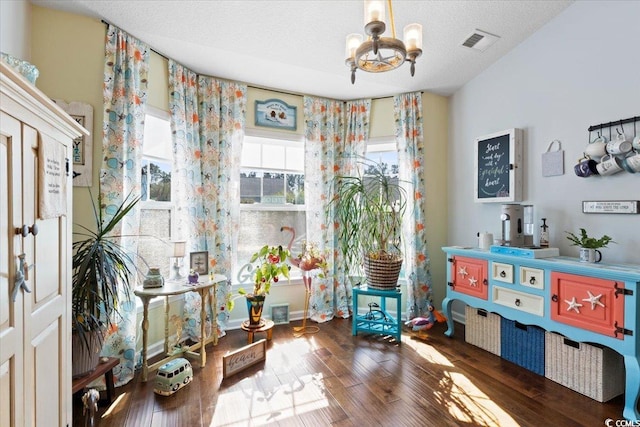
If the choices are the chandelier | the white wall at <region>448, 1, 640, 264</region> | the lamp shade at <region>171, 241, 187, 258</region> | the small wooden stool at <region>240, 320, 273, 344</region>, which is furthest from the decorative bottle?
the lamp shade at <region>171, 241, 187, 258</region>

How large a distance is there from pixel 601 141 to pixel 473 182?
1193mm

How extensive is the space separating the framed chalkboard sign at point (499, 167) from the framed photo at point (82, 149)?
343cm

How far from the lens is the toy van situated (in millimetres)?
2055

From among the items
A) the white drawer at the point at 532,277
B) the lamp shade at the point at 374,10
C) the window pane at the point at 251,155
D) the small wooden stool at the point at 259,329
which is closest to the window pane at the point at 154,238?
the small wooden stool at the point at 259,329

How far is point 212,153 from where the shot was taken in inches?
121

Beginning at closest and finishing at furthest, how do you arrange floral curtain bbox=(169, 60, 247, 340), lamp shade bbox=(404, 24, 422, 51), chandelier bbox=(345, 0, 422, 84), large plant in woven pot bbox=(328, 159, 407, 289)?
chandelier bbox=(345, 0, 422, 84), lamp shade bbox=(404, 24, 422, 51), floral curtain bbox=(169, 60, 247, 340), large plant in woven pot bbox=(328, 159, 407, 289)

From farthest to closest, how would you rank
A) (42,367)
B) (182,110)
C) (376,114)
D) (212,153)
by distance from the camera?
(376,114), (212,153), (182,110), (42,367)

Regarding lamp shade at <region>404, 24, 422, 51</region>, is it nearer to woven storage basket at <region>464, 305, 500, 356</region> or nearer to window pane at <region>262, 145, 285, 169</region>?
window pane at <region>262, 145, 285, 169</region>

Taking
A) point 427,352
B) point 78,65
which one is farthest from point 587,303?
point 78,65

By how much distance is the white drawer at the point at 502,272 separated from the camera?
8.19ft

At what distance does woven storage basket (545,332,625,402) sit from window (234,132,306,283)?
2.49 meters

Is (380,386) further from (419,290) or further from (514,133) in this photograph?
(514,133)

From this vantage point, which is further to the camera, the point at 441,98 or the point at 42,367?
the point at 441,98

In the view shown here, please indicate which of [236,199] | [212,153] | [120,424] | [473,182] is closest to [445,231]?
[473,182]
